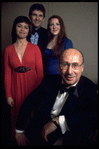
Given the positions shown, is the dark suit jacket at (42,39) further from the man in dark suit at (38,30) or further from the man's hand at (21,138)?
the man's hand at (21,138)

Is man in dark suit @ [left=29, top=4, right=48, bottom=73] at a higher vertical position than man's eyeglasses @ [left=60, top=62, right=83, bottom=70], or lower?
higher

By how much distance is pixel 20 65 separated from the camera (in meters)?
1.65

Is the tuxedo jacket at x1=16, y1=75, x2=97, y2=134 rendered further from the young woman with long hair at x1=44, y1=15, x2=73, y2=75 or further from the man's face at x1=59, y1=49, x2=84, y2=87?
the young woman with long hair at x1=44, y1=15, x2=73, y2=75

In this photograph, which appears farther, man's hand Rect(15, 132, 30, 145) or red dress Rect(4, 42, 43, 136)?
red dress Rect(4, 42, 43, 136)

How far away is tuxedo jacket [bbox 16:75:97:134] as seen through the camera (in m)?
1.11

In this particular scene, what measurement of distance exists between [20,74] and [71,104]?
76cm

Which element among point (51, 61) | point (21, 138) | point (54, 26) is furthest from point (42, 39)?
point (21, 138)

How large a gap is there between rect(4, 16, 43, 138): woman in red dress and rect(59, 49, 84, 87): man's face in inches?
24.1

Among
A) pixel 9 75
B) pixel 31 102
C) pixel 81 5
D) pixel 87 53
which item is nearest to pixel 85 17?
pixel 81 5

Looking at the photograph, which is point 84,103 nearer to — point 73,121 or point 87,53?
point 73,121

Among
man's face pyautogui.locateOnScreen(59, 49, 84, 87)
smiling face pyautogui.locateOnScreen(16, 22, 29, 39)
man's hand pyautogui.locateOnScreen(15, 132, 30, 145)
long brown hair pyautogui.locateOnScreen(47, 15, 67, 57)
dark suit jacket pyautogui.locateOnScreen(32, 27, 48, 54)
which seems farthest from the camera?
dark suit jacket pyautogui.locateOnScreen(32, 27, 48, 54)

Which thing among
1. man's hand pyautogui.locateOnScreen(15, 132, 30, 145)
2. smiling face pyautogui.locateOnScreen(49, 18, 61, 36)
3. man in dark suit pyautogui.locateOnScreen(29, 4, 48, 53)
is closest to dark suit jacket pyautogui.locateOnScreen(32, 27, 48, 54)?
man in dark suit pyautogui.locateOnScreen(29, 4, 48, 53)

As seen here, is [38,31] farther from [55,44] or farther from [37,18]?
[55,44]

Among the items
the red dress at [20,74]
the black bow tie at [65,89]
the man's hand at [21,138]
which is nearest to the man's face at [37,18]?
the red dress at [20,74]
